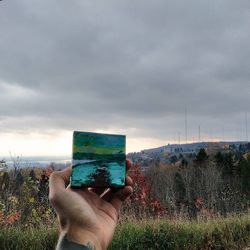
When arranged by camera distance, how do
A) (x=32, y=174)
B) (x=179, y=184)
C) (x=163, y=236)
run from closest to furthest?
(x=163, y=236) → (x=32, y=174) → (x=179, y=184)

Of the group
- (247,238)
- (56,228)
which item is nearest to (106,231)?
(56,228)

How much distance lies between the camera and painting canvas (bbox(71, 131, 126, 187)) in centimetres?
185

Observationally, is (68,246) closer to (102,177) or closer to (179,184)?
(102,177)

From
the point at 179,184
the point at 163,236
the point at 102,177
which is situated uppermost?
the point at 102,177

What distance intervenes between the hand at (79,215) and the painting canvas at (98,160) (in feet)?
0.16

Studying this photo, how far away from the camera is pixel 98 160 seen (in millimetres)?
1902

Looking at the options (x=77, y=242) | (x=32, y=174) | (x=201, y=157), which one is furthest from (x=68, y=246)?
(x=201, y=157)

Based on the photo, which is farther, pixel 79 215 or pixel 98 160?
pixel 98 160

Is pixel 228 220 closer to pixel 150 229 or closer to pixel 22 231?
pixel 150 229

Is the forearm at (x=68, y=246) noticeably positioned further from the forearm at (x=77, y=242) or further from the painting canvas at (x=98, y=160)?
the painting canvas at (x=98, y=160)

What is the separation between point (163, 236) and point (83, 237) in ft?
17.3

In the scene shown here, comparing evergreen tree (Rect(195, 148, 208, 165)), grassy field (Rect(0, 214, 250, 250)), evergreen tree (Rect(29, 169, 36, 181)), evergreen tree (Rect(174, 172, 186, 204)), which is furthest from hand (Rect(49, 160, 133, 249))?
evergreen tree (Rect(195, 148, 208, 165))

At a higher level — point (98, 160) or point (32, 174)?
point (98, 160)

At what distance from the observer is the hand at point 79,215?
70.0 inches
